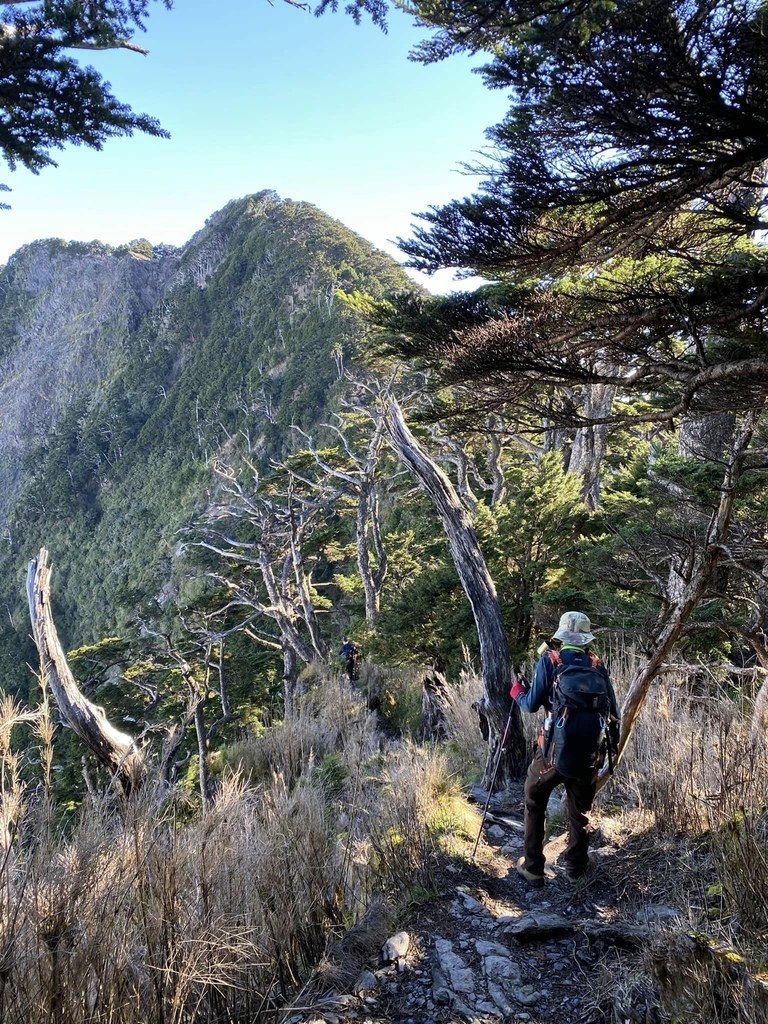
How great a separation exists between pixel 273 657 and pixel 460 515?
1547 cm

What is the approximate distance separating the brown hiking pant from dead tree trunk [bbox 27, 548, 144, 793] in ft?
9.90

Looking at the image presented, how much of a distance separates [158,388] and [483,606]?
7543cm

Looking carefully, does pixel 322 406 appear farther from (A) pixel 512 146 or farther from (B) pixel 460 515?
(A) pixel 512 146

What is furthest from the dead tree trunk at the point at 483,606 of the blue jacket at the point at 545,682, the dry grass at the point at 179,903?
the dry grass at the point at 179,903

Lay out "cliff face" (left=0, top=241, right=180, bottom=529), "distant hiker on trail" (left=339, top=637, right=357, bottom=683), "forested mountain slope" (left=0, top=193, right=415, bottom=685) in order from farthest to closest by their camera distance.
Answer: "cliff face" (left=0, top=241, right=180, bottom=529), "forested mountain slope" (left=0, top=193, right=415, bottom=685), "distant hiker on trail" (left=339, top=637, right=357, bottom=683)

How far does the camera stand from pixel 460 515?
6.27 meters

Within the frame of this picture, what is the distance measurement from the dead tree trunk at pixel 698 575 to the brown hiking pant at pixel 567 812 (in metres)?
0.56

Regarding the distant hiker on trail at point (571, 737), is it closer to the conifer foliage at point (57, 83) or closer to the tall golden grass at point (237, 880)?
the tall golden grass at point (237, 880)

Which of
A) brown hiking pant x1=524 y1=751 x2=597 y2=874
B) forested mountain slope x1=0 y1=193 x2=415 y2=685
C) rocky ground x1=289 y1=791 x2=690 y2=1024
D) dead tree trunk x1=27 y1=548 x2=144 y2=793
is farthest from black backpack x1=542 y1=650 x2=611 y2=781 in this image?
forested mountain slope x1=0 y1=193 x2=415 y2=685

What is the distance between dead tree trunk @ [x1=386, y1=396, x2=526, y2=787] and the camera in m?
5.52

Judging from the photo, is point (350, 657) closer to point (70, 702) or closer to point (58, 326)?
point (70, 702)

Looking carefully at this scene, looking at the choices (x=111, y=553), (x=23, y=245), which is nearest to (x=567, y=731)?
(x=111, y=553)

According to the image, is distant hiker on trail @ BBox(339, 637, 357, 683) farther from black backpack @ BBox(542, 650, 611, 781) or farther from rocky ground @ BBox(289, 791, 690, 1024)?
black backpack @ BBox(542, 650, 611, 781)

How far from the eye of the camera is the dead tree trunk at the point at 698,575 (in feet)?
9.87
